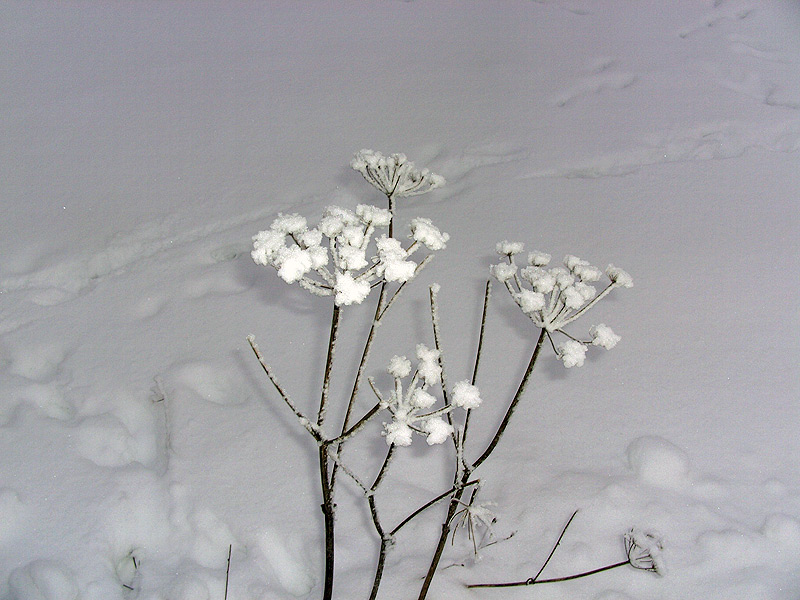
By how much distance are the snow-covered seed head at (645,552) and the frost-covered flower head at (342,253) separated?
68cm

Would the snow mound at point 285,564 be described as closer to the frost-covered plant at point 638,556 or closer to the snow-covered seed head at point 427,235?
the frost-covered plant at point 638,556

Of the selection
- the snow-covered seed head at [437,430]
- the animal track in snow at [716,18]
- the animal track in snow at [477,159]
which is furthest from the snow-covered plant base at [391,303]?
the animal track in snow at [716,18]

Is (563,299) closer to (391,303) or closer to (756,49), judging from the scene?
(391,303)

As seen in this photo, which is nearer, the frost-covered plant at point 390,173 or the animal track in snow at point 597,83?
the frost-covered plant at point 390,173

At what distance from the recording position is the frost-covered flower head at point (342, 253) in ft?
2.47

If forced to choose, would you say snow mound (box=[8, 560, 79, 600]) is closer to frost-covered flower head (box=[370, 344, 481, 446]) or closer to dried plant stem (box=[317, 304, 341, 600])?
dried plant stem (box=[317, 304, 341, 600])

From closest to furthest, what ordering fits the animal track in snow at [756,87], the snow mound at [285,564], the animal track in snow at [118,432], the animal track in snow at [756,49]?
the snow mound at [285,564], the animal track in snow at [118,432], the animal track in snow at [756,87], the animal track in snow at [756,49]

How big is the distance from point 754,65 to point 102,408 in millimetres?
3433

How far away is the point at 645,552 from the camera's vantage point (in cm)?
103

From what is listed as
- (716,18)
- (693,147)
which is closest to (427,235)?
(693,147)

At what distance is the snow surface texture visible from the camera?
3.71 ft

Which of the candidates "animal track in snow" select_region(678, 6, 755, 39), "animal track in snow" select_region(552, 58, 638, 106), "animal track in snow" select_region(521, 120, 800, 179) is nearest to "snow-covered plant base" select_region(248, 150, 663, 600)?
"animal track in snow" select_region(521, 120, 800, 179)

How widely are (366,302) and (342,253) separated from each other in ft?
3.06

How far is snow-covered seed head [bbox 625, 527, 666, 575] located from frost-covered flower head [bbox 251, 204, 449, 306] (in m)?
0.68
